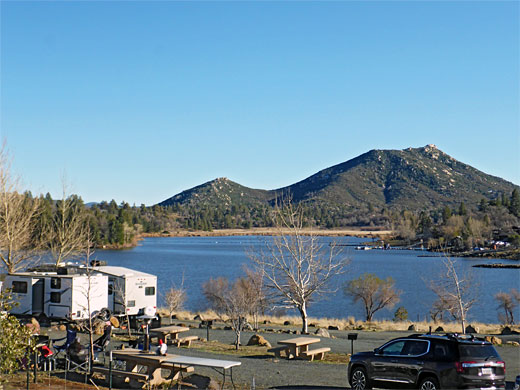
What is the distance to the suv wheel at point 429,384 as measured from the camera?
36.4 ft

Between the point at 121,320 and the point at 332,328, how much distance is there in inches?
386

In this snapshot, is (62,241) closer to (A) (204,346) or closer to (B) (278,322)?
(B) (278,322)

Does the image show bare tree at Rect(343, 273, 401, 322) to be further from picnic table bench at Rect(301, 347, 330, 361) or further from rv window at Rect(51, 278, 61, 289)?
picnic table bench at Rect(301, 347, 330, 361)

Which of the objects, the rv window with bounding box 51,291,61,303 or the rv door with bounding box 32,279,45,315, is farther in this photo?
the rv door with bounding box 32,279,45,315

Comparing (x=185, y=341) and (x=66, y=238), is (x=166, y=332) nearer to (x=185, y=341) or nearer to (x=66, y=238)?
(x=185, y=341)

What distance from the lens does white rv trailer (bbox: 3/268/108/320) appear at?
24.2m

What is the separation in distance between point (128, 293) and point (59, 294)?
293cm

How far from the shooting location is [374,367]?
12.2 m

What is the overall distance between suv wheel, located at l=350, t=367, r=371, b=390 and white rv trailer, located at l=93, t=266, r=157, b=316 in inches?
587

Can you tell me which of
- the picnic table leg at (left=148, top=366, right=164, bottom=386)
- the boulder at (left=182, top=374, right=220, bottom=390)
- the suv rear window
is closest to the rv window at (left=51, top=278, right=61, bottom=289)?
the picnic table leg at (left=148, top=366, right=164, bottom=386)

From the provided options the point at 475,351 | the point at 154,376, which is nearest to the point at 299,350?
the point at 154,376

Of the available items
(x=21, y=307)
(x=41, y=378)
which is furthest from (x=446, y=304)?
(x=41, y=378)

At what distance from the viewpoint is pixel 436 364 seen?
11.1 m

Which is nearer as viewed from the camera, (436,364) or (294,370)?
(436,364)
